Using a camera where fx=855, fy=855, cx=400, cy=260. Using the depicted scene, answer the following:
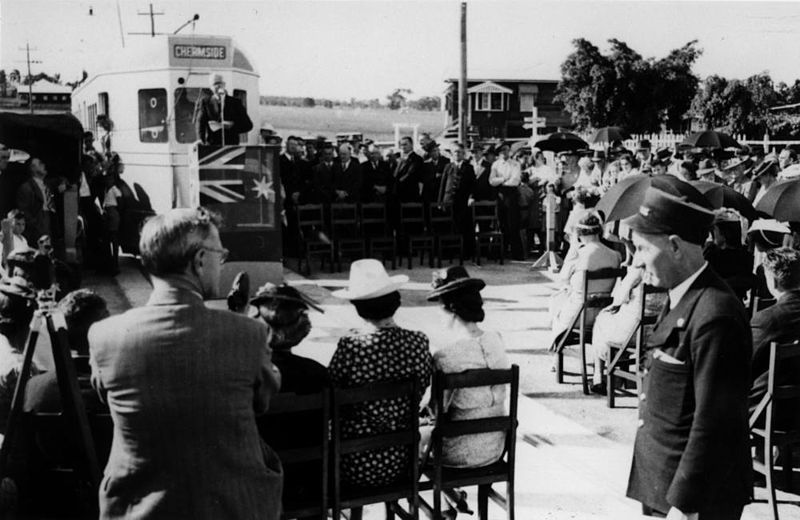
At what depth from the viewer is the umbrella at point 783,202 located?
24.2ft

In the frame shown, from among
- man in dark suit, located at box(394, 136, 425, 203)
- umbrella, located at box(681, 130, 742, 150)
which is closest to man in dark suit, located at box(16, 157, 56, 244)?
man in dark suit, located at box(394, 136, 425, 203)

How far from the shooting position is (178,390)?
8.12 feet

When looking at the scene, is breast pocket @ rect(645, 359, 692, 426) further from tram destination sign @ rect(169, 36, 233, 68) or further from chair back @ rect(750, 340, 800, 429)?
tram destination sign @ rect(169, 36, 233, 68)

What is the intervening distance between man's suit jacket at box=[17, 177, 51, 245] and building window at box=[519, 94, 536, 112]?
4313 cm

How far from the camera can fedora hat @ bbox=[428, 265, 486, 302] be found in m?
3.99

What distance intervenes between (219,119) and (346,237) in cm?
295

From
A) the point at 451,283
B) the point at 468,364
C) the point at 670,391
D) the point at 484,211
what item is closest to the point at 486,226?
the point at 484,211

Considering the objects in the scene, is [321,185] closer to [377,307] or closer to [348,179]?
[348,179]

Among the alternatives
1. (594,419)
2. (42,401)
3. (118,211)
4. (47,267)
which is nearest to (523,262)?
(118,211)

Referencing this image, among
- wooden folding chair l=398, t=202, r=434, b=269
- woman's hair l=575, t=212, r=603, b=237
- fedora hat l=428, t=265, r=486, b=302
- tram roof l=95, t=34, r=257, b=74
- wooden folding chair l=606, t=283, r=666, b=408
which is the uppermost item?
tram roof l=95, t=34, r=257, b=74

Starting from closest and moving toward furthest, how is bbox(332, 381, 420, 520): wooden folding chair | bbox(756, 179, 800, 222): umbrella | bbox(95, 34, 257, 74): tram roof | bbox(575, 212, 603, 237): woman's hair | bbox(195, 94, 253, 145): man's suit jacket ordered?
bbox(332, 381, 420, 520): wooden folding chair, bbox(575, 212, 603, 237): woman's hair, bbox(756, 179, 800, 222): umbrella, bbox(195, 94, 253, 145): man's suit jacket, bbox(95, 34, 257, 74): tram roof

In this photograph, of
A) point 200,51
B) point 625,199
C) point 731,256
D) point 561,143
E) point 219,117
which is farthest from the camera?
point 561,143

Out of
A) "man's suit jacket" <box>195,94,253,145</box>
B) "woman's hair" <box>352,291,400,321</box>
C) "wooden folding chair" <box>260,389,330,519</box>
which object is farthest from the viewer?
"man's suit jacket" <box>195,94,253,145</box>

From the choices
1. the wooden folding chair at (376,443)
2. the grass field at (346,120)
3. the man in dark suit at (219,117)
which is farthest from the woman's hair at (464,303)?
the grass field at (346,120)
